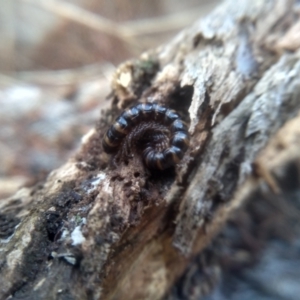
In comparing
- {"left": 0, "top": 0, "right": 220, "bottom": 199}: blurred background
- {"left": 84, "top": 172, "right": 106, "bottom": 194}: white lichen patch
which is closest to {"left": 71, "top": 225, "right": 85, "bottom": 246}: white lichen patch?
{"left": 84, "top": 172, "right": 106, "bottom": 194}: white lichen patch

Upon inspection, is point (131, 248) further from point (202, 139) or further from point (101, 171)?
point (202, 139)

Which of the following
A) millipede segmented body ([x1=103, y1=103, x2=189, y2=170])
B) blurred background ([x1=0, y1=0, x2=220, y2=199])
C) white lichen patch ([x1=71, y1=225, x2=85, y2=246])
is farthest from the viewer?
blurred background ([x1=0, y1=0, x2=220, y2=199])

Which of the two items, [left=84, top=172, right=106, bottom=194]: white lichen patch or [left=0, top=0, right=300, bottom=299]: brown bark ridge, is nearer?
[left=0, top=0, right=300, bottom=299]: brown bark ridge

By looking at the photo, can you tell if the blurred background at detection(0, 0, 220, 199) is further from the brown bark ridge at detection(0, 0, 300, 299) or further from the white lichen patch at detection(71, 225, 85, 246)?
the white lichen patch at detection(71, 225, 85, 246)

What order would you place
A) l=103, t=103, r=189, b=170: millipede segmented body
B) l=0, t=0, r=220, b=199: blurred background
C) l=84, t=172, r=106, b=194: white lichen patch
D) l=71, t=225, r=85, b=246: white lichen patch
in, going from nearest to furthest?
l=71, t=225, r=85, b=246: white lichen patch → l=84, t=172, r=106, b=194: white lichen patch → l=103, t=103, r=189, b=170: millipede segmented body → l=0, t=0, r=220, b=199: blurred background

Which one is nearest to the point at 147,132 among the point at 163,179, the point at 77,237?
the point at 163,179

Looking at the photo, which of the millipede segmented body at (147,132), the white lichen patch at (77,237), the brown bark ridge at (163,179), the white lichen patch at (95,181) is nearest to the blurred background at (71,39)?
the brown bark ridge at (163,179)
